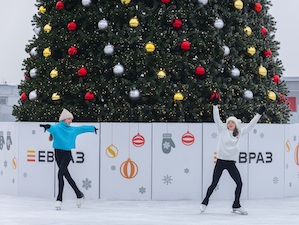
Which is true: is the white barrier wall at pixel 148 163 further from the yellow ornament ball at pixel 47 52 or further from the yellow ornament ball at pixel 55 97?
the yellow ornament ball at pixel 47 52

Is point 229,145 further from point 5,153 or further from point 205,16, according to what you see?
point 5,153

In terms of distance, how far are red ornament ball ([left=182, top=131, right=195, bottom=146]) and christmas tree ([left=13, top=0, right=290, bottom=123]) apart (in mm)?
356

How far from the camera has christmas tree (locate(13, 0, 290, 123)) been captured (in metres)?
17.1

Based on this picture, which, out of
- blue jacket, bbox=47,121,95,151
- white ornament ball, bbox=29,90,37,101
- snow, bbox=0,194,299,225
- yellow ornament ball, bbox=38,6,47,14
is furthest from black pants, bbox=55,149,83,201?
yellow ornament ball, bbox=38,6,47,14

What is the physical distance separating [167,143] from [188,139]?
435 millimetres

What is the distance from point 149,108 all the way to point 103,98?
1.02 metres

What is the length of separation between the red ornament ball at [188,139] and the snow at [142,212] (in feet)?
4.02

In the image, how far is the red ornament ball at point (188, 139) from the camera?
17.2 metres

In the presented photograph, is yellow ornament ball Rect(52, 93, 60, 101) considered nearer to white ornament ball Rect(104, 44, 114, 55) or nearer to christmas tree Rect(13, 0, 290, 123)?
christmas tree Rect(13, 0, 290, 123)

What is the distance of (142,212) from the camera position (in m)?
14.9

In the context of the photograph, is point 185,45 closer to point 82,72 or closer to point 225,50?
point 225,50

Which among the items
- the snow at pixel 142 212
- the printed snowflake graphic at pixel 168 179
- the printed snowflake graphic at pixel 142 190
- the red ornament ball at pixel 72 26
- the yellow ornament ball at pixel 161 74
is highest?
the red ornament ball at pixel 72 26

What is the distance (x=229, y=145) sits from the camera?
1471cm

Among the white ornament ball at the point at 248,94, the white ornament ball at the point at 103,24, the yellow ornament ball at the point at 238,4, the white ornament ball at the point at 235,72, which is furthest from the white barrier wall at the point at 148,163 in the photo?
the yellow ornament ball at the point at 238,4
